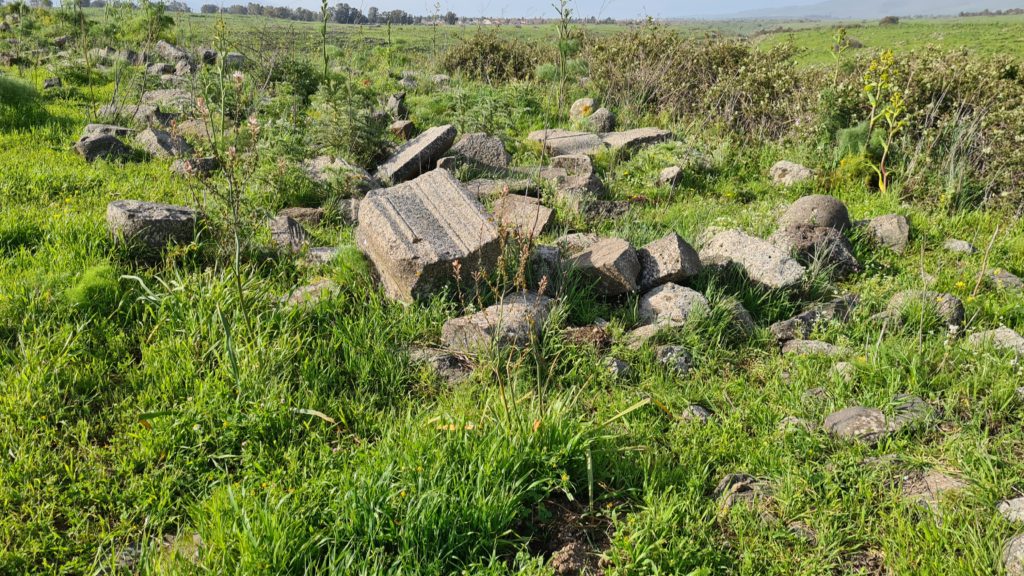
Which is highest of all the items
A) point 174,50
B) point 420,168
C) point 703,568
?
point 174,50

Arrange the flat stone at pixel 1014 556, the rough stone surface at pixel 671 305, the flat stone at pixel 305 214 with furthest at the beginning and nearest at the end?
the flat stone at pixel 305 214, the rough stone surface at pixel 671 305, the flat stone at pixel 1014 556

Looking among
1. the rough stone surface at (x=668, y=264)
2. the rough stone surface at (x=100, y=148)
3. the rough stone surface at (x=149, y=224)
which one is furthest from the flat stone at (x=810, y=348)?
the rough stone surface at (x=100, y=148)

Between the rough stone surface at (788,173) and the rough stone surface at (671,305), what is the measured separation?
369 cm

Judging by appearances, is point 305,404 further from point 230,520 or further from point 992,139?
point 992,139

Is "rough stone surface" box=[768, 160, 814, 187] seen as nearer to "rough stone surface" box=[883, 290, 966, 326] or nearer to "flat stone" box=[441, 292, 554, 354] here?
"rough stone surface" box=[883, 290, 966, 326]

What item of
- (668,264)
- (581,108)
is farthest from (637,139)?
(668,264)

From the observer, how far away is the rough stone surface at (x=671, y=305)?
13.9 ft

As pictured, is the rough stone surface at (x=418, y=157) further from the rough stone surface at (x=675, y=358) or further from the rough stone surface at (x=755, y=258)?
the rough stone surface at (x=675, y=358)

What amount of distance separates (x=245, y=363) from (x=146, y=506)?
2.82 ft

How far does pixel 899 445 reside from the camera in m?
3.15

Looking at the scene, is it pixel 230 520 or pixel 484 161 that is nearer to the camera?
pixel 230 520

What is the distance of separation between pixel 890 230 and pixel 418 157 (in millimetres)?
4737

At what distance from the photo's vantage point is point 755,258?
16.2ft

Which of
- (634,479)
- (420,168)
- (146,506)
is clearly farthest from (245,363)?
(420,168)
